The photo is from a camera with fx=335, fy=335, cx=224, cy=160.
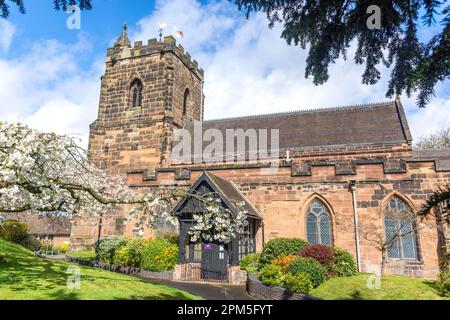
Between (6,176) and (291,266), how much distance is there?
9485 millimetres

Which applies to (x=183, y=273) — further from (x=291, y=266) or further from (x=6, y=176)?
(x=6, y=176)

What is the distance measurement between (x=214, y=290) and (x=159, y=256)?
442 centimetres

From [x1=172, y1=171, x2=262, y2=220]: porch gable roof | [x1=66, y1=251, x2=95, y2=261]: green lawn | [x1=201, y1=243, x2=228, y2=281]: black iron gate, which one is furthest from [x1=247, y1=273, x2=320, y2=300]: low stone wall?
[x1=66, y1=251, x2=95, y2=261]: green lawn

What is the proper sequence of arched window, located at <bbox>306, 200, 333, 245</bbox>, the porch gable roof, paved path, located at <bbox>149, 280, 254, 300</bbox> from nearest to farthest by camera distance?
paved path, located at <bbox>149, 280, 254, 300</bbox>
the porch gable roof
arched window, located at <bbox>306, 200, 333, 245</bbox>

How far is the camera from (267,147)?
23.0m

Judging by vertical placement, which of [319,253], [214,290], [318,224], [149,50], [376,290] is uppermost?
[149,50]

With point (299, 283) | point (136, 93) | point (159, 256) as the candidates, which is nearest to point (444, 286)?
point (299, 283)

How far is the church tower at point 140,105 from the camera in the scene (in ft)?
88.8

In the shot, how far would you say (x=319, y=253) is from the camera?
13.8 m

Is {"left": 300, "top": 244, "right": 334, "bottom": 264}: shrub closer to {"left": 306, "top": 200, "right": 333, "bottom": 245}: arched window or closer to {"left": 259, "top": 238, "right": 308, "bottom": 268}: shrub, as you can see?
{"left": 259, "top": 238, "right": 308, "bottom": 268}: shrub

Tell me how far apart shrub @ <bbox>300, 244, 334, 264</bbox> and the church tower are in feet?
48.4

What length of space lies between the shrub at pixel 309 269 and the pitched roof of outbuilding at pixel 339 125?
36.0 feet

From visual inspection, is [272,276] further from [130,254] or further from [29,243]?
[29,243]

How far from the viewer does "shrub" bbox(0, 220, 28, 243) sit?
73.3 feet
